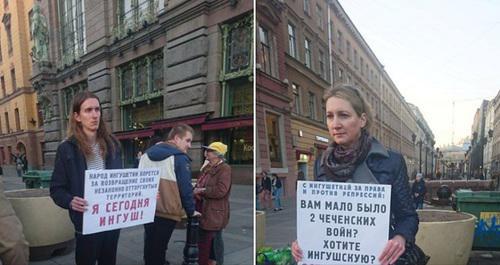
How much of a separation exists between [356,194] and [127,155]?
1128mm

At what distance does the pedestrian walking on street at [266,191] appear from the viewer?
1.47 meters

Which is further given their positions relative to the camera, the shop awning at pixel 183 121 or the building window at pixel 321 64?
the shop awning at pixel 183 121

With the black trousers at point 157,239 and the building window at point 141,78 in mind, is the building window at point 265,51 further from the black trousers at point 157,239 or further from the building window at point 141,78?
the black trousers at point 157,239

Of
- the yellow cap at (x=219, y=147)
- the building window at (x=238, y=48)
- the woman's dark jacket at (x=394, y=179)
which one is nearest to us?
the woman's dark jacket at (x=394, y=179)

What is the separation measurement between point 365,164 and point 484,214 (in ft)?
1.71

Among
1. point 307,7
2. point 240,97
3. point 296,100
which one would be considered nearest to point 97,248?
point 240,97

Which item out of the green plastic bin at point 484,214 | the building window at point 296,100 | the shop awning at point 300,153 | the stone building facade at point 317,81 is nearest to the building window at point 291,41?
the stone building facade at point 317,81

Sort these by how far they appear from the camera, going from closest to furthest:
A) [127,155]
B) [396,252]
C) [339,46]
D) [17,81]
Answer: [396,252], [339,46], [127,155], [17,81]

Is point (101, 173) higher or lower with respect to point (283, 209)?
higher

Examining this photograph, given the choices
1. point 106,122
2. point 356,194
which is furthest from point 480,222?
point 106,122

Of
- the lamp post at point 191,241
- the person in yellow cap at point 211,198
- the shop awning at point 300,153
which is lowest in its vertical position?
the lamp post at point 191,241

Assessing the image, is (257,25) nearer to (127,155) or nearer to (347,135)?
(347,135)

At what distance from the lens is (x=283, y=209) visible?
55.9 inches

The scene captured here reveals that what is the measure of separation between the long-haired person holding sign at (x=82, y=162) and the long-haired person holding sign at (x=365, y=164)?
3.40 feet
